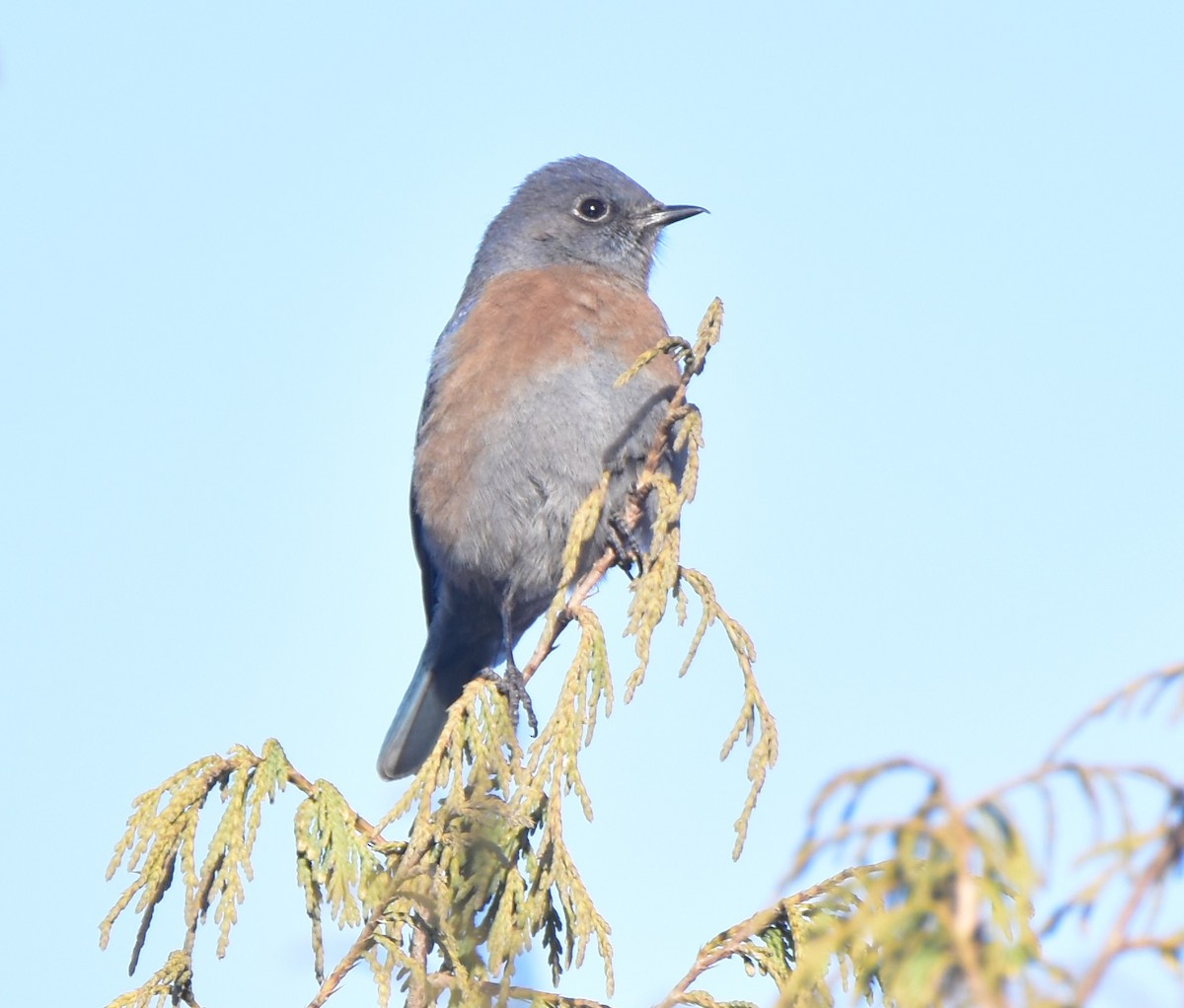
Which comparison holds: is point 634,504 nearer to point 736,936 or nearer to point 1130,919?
point 736,936

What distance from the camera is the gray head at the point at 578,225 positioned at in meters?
6.46

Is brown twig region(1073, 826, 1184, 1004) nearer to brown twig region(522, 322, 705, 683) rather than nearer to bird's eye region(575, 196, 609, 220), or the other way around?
brown twig region(522, 322, 705, 683)

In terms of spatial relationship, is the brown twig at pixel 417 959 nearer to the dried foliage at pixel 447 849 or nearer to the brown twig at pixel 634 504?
the dried foliage at pixel 447 849

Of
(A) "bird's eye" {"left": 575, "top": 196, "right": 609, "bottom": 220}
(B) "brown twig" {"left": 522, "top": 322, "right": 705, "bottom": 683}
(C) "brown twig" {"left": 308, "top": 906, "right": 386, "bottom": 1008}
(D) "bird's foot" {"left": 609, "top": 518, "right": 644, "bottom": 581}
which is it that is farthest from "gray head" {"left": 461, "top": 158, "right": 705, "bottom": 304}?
(C) "brown twig" {"left": 308, "top": 906, "right": 386, "bottom": 1008}

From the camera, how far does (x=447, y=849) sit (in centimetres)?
308

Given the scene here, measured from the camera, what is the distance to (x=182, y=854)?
9.58ft

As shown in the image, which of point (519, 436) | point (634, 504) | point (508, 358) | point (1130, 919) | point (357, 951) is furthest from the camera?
point (508, 358)

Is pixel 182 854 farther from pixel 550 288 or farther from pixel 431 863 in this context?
pixel 550 288

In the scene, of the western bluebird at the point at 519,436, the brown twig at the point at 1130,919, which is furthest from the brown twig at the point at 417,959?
the western bluebird at the point at 519,436

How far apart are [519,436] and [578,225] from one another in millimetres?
1552

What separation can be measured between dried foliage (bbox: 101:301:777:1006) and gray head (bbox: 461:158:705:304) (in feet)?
10.4

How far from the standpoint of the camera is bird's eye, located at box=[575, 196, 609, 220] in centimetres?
664

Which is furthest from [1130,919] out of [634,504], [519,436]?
[519,436]

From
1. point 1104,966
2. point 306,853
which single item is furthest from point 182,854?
point 1104,966
